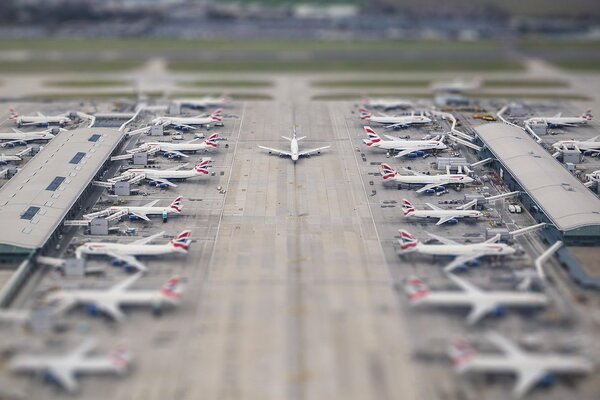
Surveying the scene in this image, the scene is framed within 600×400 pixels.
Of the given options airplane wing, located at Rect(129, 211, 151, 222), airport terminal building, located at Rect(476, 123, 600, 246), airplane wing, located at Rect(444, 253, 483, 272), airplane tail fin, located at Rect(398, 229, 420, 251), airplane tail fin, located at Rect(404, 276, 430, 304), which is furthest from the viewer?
airplane wing, located at Rect(129, 211, 151, 222)

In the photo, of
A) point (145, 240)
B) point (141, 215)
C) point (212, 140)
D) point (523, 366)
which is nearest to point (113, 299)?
point (145, 240)

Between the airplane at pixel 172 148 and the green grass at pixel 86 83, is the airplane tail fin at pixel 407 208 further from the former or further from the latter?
the green grass at pixel 86 83

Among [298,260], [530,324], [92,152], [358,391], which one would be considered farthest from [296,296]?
[92,152]

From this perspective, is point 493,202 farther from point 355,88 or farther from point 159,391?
point 355,88

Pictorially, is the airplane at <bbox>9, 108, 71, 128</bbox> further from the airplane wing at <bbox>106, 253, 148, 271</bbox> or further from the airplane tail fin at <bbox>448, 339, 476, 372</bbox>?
the airplane tail fin at <bbox>448, 339, 476, 372</bbox>

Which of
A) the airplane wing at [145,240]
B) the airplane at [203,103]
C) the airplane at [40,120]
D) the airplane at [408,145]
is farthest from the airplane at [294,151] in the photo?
the airplane at [40,120]

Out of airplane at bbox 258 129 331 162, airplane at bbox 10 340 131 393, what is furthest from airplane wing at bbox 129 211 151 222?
airplane at bbox 258 129 331 162
